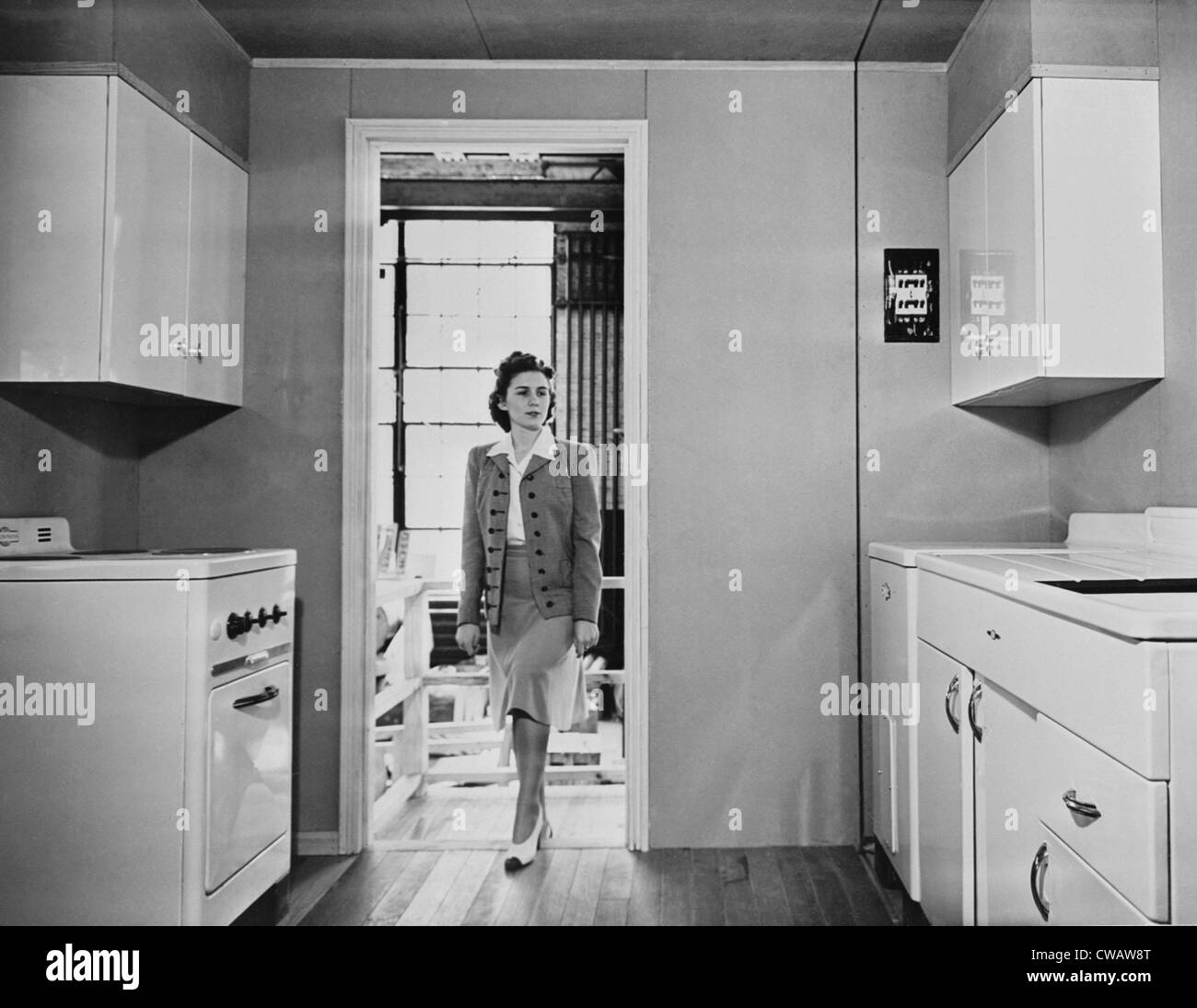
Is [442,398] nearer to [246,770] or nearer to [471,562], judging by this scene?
[471,562]

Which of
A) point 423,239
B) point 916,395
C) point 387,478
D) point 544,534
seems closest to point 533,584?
point 544,534

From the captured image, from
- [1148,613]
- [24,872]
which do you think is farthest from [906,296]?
[24,872]

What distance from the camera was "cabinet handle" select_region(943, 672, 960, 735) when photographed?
1557 millimetres

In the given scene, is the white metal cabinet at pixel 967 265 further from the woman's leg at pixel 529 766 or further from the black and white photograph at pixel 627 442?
the woman's leg at pixel 529 766

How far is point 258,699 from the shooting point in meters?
1.70

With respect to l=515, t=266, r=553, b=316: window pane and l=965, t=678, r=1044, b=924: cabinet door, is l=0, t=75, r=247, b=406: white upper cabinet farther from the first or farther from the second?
l=515, t=266, r=553, b=316: window pane

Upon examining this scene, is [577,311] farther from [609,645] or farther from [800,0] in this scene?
[800,0]

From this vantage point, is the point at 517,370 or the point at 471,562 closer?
the point at 471,562

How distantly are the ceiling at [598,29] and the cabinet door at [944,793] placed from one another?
1.58 metres

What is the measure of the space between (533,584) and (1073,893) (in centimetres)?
149

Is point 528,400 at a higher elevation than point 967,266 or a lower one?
lower

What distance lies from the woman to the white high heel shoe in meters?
0.01

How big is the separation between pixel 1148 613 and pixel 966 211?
1.56 m

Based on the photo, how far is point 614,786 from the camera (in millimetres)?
3016
